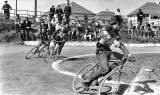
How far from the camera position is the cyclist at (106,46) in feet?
26.0

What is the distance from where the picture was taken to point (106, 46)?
27.2 ft

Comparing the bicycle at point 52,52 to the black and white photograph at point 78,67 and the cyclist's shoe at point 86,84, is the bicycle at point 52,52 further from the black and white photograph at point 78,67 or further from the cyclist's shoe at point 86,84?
the cyclist's shoe at point 86,84

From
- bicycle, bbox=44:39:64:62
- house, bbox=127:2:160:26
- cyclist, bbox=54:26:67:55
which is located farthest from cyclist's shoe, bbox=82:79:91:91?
house, bbox=127:2:160:26

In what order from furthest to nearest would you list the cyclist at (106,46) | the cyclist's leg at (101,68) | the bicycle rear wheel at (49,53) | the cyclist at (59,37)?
the cyclist at (59,37), the bicycle rear wheel at (49,53), the cyclist's leg at (101,68), the cyclist at (106,46)

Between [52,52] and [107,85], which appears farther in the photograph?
[52,52]

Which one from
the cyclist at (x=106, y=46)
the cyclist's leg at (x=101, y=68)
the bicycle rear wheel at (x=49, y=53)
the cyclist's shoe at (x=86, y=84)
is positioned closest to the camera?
the cyclist at (x=106, y=46)

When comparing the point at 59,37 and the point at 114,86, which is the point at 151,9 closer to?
the point at 59,37

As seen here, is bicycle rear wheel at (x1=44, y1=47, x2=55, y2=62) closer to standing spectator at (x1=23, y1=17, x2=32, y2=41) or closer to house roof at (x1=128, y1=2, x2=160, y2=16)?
standing spectator at (x1=23, y1=17, x2=32, y2=41)

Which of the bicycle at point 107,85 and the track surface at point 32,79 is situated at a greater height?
the bicycle at point 107,85

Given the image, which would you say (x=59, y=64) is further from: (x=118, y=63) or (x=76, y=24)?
(x=76, y=24)

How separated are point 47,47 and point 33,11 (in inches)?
740

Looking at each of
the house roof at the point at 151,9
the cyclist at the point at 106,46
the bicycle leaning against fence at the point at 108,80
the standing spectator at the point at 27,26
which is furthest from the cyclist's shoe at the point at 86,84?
the house roof at the point at 151,9

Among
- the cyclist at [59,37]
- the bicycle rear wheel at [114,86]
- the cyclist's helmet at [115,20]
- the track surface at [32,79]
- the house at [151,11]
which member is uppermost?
the house at [151,11]

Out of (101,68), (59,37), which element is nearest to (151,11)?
(59,37)
